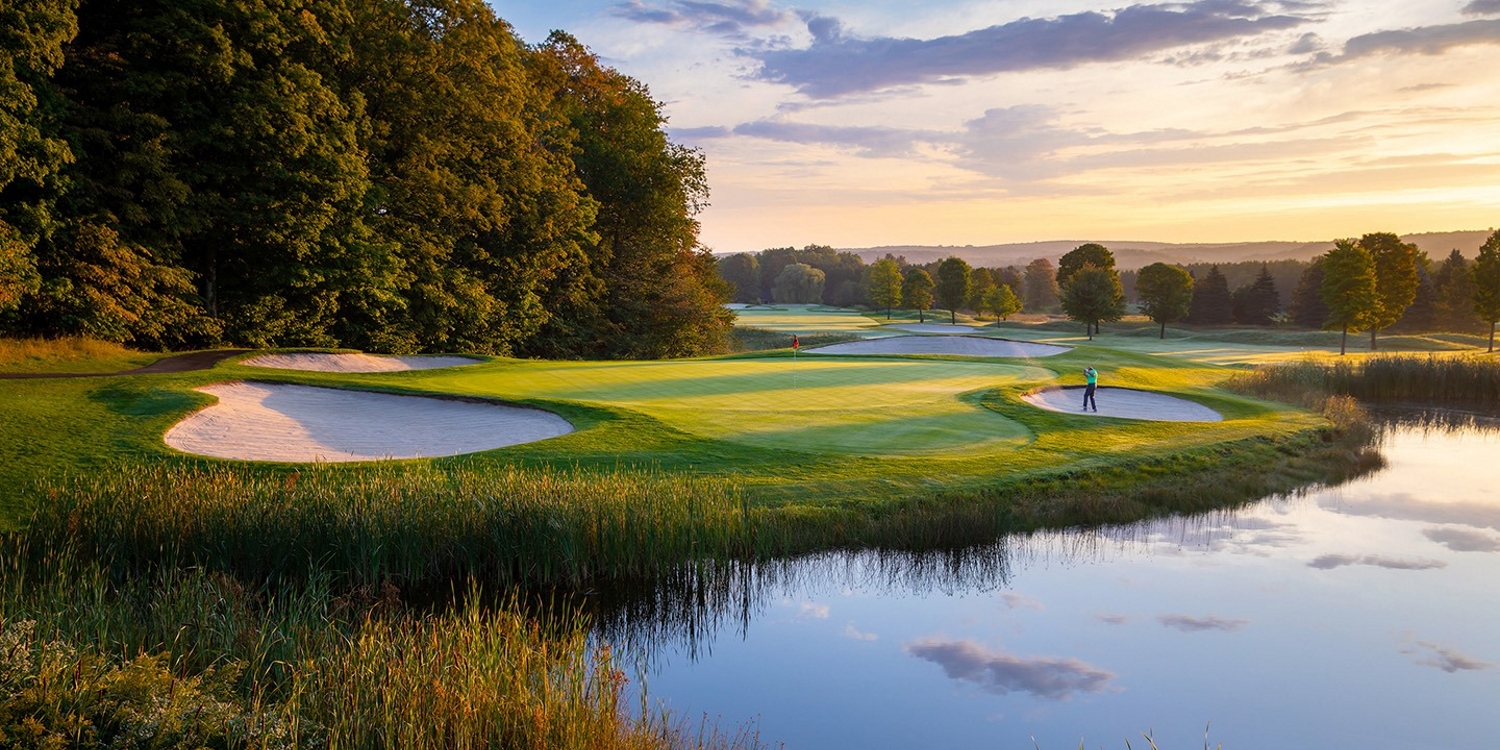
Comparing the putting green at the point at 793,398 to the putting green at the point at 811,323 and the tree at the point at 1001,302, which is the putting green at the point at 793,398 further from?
the tree at the point at 1001,302

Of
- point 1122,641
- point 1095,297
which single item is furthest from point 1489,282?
point 1122,641

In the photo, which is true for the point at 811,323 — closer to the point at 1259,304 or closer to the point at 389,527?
the point at 1259,304

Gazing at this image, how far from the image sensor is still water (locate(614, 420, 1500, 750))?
6.78m

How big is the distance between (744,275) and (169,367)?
384ft

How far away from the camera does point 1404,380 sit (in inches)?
1193

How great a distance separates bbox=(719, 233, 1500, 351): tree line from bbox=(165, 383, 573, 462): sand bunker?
5183 centimetres

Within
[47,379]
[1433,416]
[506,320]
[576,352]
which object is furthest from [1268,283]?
[47,379]

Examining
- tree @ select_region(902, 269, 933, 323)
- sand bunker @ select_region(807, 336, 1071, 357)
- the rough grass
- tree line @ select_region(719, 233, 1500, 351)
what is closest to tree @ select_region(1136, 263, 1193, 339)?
tree line @ select_region(719, 233, 1500, 351)

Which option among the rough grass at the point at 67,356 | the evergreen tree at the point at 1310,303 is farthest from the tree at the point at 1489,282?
the rough grass at the point at 67,356

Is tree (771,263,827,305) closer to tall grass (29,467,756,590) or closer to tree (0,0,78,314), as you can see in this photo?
tree (0,0,78,314)

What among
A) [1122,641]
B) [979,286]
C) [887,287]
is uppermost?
[979,286]

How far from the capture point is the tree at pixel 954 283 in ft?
262

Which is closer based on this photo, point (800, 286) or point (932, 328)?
point (932, 328)

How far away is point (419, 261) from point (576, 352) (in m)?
10.9
